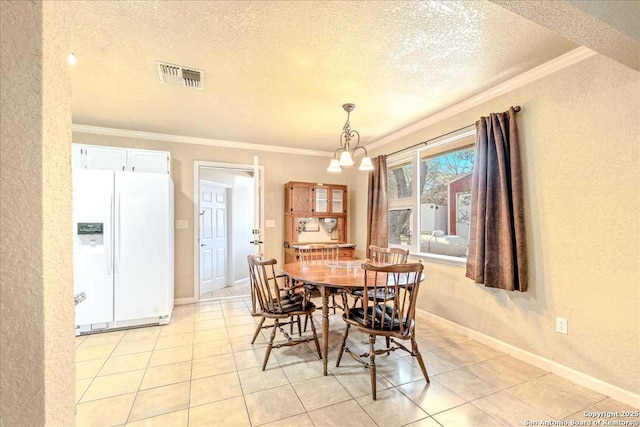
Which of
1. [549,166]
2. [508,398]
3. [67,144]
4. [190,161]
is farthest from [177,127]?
[508,398]

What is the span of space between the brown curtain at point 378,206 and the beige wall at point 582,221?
5.50ft

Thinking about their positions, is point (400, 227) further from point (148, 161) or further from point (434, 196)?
point (148, 161)

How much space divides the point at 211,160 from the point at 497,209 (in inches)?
148

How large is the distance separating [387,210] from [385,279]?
189cm

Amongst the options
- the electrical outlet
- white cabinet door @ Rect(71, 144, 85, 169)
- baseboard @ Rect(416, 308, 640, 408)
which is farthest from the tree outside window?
white cabinet door @ Rect(71, 144, 85, 169)

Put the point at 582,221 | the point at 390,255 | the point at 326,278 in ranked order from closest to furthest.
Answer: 1. the point at 582,221
2. the point at 326,278
3. the point at 390,255

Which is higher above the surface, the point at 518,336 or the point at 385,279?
the point at 385,279

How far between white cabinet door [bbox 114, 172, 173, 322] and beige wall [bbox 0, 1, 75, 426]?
310 centimetres

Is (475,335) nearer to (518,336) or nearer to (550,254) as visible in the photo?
(518,336)

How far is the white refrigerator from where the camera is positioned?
3.07 metres

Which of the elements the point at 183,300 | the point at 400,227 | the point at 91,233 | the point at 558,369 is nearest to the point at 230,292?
the point at 183,300

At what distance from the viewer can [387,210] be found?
409cm

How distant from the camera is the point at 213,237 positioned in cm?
506

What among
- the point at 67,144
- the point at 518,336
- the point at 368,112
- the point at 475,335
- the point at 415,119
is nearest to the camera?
the point at 67,144
